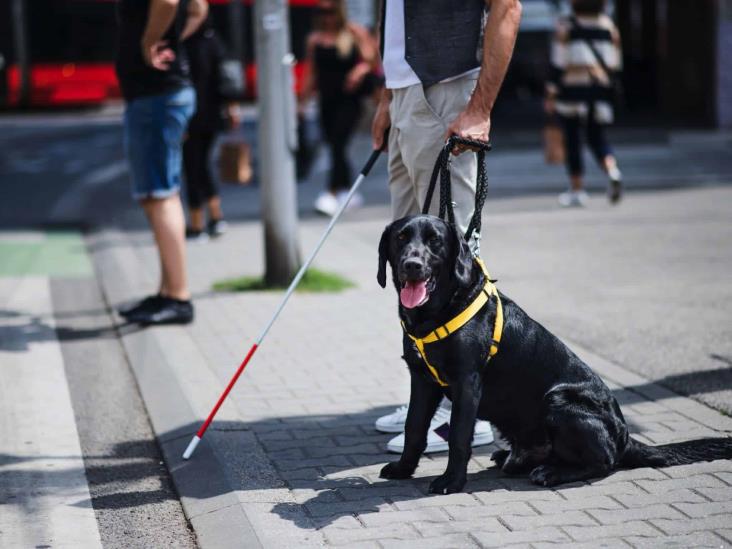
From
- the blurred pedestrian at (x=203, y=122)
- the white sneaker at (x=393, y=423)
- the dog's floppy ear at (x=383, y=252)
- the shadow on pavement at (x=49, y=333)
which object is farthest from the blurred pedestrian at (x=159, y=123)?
the dog's floppy ear at (x=383, y=252)

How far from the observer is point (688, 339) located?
6.62 meters

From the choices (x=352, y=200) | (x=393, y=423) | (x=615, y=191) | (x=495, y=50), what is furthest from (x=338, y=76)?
(x=495, y=50)

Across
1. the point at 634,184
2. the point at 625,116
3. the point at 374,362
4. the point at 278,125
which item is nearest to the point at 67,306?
the point at 278,125

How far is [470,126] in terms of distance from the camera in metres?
4.65

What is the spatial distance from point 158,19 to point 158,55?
0.22 m

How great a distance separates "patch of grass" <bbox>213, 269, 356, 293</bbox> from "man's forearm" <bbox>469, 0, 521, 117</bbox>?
3.54 m

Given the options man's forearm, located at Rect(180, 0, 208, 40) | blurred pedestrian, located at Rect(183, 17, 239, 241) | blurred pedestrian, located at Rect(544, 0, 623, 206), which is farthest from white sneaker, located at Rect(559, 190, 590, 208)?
man's forearm, located at Rect(180, 0, 208, 40)

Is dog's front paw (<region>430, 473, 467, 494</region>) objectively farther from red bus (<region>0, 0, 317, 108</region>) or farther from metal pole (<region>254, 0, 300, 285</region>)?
red bus (<region>0, 0, 317, 108</region>)

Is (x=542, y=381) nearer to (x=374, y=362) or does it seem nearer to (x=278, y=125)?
(x=374, y=362)

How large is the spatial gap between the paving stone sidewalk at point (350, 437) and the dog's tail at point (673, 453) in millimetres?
41

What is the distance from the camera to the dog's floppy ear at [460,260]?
421 centimetres

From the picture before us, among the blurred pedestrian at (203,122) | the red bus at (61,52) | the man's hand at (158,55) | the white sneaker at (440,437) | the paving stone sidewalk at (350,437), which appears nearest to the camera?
the paving stone sidewalk at (350,437)

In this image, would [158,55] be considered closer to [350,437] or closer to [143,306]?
[143,306]

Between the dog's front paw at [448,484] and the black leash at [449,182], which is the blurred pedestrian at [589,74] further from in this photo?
the dog's front paw at [448,484]
